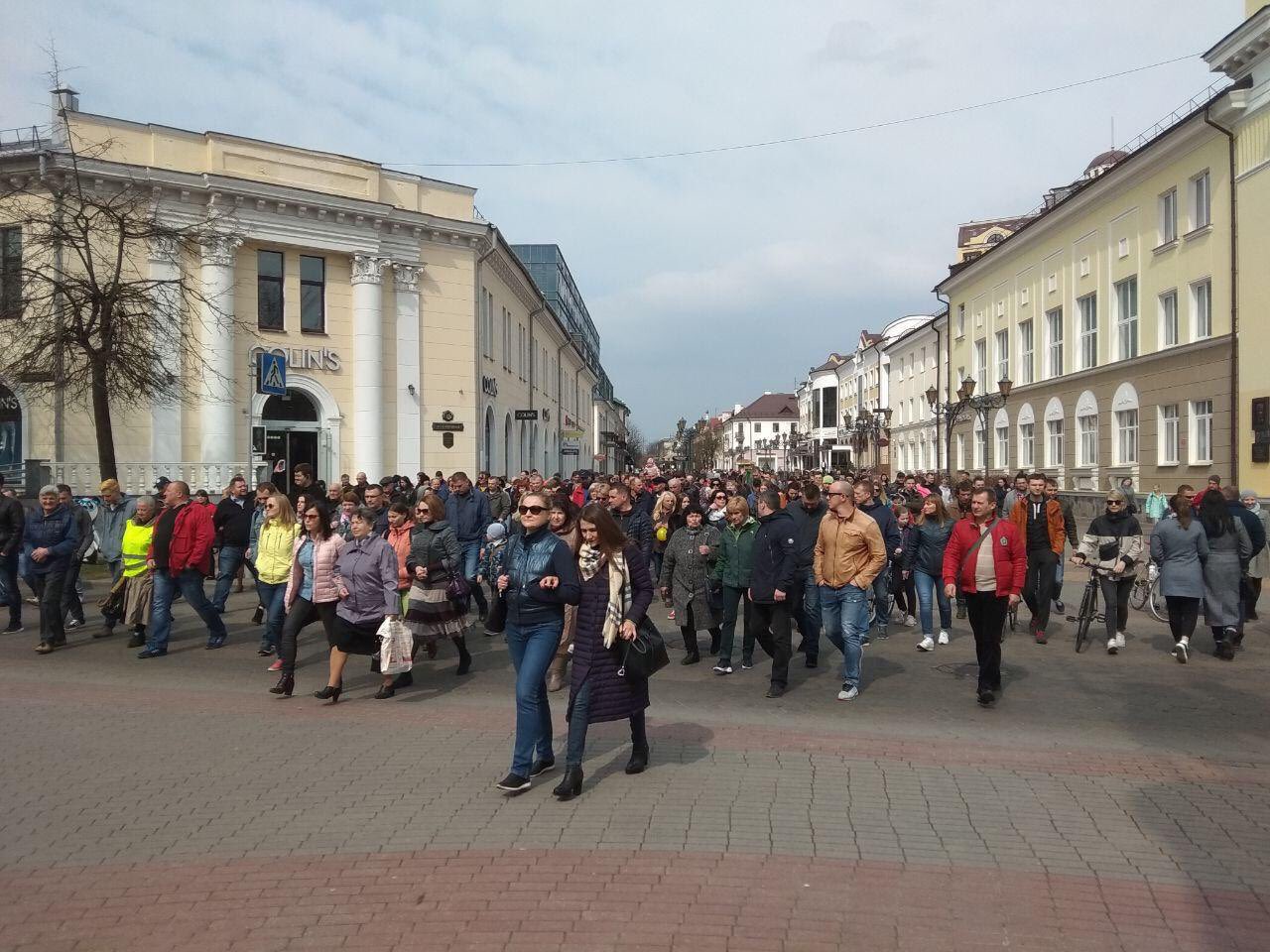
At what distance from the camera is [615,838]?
4938mm

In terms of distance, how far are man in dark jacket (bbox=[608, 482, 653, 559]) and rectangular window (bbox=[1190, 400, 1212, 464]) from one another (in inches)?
808

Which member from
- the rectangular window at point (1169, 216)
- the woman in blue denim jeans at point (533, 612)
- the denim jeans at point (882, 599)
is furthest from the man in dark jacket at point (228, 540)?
the rectangular window at point (1169, 216)

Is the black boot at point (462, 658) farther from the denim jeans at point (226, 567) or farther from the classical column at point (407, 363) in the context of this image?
the classical column at point (407, 363)

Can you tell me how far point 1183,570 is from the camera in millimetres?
9945

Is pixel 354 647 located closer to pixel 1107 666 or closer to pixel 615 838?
pixel 615 838

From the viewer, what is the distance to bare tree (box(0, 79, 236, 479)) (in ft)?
55.4

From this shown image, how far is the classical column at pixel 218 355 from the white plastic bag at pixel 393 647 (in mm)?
18879

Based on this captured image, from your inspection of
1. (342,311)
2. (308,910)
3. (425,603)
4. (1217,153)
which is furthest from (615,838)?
(1217,153)

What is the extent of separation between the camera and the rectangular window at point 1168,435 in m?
28.3

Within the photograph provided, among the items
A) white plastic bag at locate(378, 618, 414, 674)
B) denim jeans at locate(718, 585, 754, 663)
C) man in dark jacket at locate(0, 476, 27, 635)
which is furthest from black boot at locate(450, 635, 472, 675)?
man in dark jacket at locate(0, 476, 27, 635)

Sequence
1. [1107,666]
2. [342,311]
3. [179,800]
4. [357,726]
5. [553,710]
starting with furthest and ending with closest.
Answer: [342,311] → [1107,666] → [553,710] → [357,726] → [179,800]

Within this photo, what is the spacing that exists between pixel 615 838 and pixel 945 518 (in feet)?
24.2

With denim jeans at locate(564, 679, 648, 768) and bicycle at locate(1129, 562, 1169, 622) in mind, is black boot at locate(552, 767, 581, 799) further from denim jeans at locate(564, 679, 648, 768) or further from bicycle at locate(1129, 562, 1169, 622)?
bicycle at locate(1129, 562, 1169, 622)

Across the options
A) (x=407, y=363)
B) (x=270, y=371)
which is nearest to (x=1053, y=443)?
(x=407, y=363)
